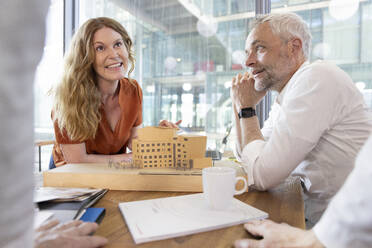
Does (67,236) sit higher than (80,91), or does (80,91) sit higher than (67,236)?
(80,91)

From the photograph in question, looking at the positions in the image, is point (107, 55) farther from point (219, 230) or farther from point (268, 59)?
point (219, 230)

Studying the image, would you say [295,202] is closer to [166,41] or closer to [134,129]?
[134,129]

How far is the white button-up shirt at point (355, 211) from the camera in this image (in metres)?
0.35

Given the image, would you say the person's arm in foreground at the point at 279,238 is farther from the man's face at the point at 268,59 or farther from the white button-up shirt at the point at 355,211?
the man's face at the point at 268,59

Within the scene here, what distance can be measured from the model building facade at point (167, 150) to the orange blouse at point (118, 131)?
0.62 meters

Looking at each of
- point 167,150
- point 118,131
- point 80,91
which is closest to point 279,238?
point 167,150

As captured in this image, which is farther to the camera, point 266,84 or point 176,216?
point 266,84

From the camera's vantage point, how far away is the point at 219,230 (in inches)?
21.1

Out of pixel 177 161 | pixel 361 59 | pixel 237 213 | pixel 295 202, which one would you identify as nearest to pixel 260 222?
pixel 237 213

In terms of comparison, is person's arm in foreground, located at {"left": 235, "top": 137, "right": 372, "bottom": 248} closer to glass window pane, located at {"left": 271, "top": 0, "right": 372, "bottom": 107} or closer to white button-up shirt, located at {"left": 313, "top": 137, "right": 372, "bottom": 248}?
white button-up shirt, located at {"left": 313, "top": 137, "right": 372, "bottom": 248}

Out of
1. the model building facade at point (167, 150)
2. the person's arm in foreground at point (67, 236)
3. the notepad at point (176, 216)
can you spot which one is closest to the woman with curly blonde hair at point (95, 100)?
the model building facade at point (167, 150)

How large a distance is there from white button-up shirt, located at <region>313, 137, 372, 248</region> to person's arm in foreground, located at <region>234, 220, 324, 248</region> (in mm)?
55

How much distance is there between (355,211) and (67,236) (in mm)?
444

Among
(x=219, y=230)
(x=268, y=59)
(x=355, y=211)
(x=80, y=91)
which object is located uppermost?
(x=268, y=59)
